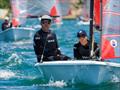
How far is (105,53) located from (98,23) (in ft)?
6.26

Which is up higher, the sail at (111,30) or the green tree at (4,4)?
the sail at (111,30)

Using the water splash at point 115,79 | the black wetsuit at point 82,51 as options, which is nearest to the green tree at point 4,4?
the black wetsuit at point 82,51

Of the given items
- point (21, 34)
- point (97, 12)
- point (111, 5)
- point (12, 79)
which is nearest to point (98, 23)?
point (97, 12)

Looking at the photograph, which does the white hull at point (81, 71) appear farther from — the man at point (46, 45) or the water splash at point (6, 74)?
the water splash at point (6, 74)

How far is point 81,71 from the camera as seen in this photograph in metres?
14.6

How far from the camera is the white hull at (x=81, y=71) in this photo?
14.4 meters

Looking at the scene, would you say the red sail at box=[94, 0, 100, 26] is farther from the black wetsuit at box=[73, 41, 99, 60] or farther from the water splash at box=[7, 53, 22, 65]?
the water splash at box=[7, 53, 22, 65]

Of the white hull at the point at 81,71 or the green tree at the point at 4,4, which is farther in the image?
the green tree at the point at 4,4

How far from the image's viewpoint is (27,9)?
32938 millimetres

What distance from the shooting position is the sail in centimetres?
1507

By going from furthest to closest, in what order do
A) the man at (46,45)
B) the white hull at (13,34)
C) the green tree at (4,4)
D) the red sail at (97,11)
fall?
the green tree at (4,4)
the white hull at (13,34)
the red sail at (97,11)
the man at (46,45)

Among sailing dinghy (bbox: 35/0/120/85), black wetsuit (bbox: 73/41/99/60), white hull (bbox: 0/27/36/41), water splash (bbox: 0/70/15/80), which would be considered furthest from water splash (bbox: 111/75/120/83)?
white hull (bbox: 0/27/36/41)

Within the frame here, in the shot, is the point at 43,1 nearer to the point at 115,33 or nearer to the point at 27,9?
the point at 27,9

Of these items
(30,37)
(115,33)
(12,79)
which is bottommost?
(30,37)
